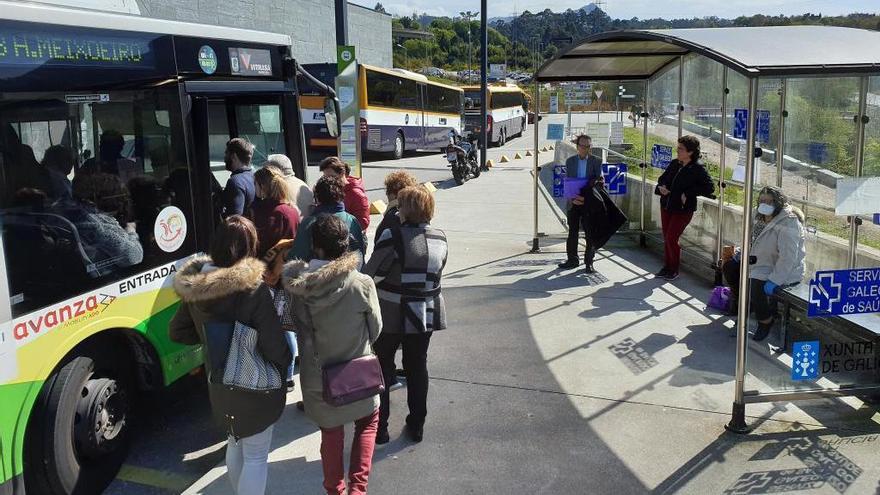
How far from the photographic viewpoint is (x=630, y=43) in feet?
26.7

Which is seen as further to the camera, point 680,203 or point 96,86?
point 680,203

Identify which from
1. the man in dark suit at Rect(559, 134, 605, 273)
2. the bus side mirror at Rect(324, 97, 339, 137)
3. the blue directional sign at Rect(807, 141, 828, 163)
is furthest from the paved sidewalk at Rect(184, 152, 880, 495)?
the bus side mirror at Rect(324, 97, 339, 137)

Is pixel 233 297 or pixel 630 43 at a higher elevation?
pixel 630 43

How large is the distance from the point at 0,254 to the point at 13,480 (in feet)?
3.74

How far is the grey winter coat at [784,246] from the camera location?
20.6 ft

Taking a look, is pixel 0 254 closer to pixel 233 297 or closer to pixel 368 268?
pixel 233 297

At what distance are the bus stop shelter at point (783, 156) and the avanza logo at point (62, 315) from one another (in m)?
4.07

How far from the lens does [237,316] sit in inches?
145

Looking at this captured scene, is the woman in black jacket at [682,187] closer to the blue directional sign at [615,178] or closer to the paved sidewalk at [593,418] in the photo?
the paved sidewalk at [593,418]

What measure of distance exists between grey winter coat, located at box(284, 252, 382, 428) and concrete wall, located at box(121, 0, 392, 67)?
19921mm

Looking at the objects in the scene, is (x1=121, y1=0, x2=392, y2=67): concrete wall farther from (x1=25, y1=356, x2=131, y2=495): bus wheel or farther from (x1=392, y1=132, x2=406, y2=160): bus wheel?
(x1=25, y1=356, x2=131, y2=495): bus wheel

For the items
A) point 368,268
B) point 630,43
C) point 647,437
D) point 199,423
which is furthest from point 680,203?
point 199,423

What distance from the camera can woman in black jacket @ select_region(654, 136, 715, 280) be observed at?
8609 millimetres

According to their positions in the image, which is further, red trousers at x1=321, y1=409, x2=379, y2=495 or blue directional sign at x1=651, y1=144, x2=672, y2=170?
blue directional sign at x1=651, y1=144, x2=672, y2=170
